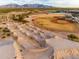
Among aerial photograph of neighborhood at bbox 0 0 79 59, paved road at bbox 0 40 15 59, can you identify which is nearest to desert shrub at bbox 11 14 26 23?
aerial photograph of neighborhood at bbox 0 0 79 59

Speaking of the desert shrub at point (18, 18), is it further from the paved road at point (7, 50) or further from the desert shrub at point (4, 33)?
the paved road at point (7, 50)

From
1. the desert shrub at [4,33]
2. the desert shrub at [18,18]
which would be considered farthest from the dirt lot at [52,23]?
the desert shrub at [4,33]

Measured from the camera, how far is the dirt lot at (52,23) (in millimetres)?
1894

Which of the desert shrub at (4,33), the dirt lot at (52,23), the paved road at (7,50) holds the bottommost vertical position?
the paved road at (7,50)

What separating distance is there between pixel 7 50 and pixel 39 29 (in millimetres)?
431

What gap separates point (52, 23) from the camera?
75.0 inches

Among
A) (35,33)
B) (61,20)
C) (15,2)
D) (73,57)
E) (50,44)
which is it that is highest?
(15,2)

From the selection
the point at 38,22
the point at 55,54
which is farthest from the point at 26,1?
the point at 55,54

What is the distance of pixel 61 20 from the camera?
6.36 ft

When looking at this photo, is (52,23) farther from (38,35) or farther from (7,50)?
(7,50)

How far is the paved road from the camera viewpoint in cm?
173

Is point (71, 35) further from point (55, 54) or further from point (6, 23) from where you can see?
point (6, 23)

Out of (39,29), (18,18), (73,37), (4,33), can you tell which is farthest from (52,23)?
(4,33)

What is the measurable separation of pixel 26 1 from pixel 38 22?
0.28 meters
